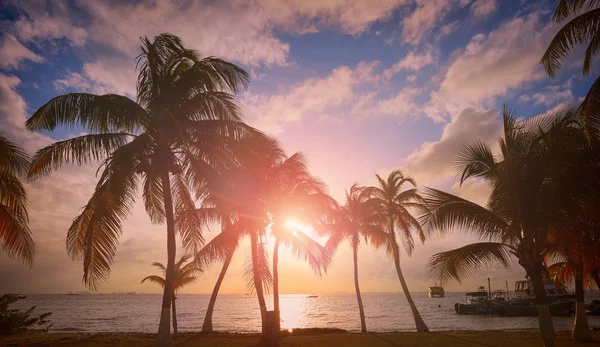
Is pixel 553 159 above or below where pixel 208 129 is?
below

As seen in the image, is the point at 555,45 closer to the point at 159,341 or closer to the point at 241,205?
the point at 241,205

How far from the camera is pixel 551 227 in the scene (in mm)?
12961

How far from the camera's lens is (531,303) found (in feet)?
189

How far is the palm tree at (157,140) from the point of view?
1195 centimetres

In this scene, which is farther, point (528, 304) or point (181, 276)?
point (528, 304)

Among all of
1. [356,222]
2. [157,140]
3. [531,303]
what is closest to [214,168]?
[157,140]

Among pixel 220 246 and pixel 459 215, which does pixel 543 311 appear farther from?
pixel 220 246

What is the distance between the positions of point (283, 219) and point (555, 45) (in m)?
13.4

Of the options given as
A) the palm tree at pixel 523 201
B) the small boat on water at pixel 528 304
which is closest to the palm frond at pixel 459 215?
the palm tree at pixel 523 201

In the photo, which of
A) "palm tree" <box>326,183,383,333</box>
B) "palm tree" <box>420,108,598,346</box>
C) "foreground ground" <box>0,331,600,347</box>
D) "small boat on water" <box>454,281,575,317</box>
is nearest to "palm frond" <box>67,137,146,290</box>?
"foreground ground" <box>0,331,600,347</box>

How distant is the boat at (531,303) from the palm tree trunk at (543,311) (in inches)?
2037

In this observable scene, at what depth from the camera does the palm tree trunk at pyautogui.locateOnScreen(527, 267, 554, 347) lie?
11.9m

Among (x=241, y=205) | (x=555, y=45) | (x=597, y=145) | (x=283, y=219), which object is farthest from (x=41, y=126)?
(x=597, y=145)

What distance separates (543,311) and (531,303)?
2184 inches
